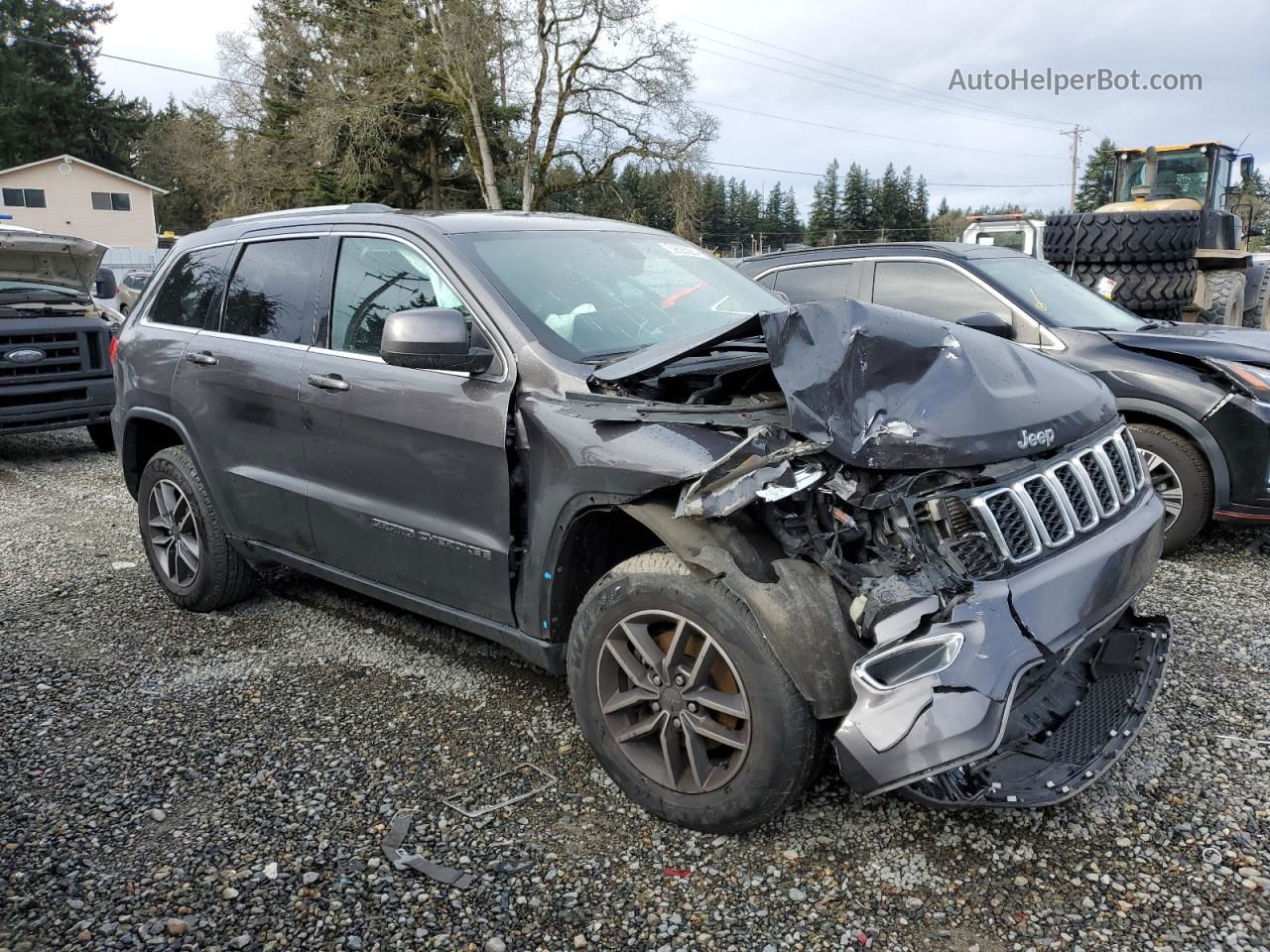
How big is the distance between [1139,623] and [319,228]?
3514 mm

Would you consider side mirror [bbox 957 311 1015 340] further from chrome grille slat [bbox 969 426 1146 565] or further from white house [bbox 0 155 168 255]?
white house [bbox 0 155 168 255]

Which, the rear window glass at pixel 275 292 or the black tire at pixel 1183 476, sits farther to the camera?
the black tire at pixel 1183 476

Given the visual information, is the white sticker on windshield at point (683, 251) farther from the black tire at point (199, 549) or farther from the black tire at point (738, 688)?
the black tire at point (199, 549)

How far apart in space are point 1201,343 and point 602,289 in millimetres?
3774

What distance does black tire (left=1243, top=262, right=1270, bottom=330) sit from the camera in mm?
11609

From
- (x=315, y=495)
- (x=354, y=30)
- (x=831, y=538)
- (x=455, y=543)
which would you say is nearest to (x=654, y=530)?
(x=831, y=538)

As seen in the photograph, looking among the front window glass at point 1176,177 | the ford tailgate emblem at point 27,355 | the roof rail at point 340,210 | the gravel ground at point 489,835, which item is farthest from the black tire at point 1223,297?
the ford tailgate emblem at point 27,355

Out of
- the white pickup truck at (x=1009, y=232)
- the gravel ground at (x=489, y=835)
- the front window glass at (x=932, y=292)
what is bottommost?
the gravel ground at (x=489, y=835)

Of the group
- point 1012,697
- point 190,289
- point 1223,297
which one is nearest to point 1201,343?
point 1012,697

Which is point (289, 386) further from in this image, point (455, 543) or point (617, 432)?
point (617, 432)

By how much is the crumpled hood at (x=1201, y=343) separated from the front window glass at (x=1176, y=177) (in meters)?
10.0

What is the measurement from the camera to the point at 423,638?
431cm

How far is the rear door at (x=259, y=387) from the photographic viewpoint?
12.7 feet

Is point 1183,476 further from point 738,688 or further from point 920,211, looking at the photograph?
point 920,211
